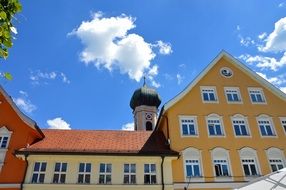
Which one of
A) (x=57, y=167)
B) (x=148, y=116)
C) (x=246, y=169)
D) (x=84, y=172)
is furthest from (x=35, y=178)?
(x=148, y=116)

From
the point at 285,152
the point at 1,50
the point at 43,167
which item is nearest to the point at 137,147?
the point at 43,167

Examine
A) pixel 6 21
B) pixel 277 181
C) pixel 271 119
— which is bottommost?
pixel 277 181

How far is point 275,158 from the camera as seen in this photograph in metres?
21.1

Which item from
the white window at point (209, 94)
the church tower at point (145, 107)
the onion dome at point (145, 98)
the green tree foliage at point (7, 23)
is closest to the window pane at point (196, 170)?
the white window at point (209, 94)

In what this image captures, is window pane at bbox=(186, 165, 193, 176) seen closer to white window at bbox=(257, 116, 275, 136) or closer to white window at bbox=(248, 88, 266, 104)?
white window at bbox=(257, 116, 275, 136)

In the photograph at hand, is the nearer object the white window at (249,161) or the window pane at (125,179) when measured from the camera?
the window pane at (125,179)

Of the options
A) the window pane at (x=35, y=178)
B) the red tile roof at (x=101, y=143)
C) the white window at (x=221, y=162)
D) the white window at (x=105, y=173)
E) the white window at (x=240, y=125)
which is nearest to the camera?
the window pane at (x=35, y=178)

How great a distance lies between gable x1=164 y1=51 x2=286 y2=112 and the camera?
936 inches

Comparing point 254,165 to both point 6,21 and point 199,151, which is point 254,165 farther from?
point 6,21

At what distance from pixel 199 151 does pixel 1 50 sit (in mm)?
17206

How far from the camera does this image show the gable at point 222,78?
936 inches

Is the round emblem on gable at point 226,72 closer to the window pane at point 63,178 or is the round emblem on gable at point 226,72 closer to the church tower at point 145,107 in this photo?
the window pane at point 63,178

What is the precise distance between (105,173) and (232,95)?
40.6ft

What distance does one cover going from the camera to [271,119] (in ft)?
75.5
